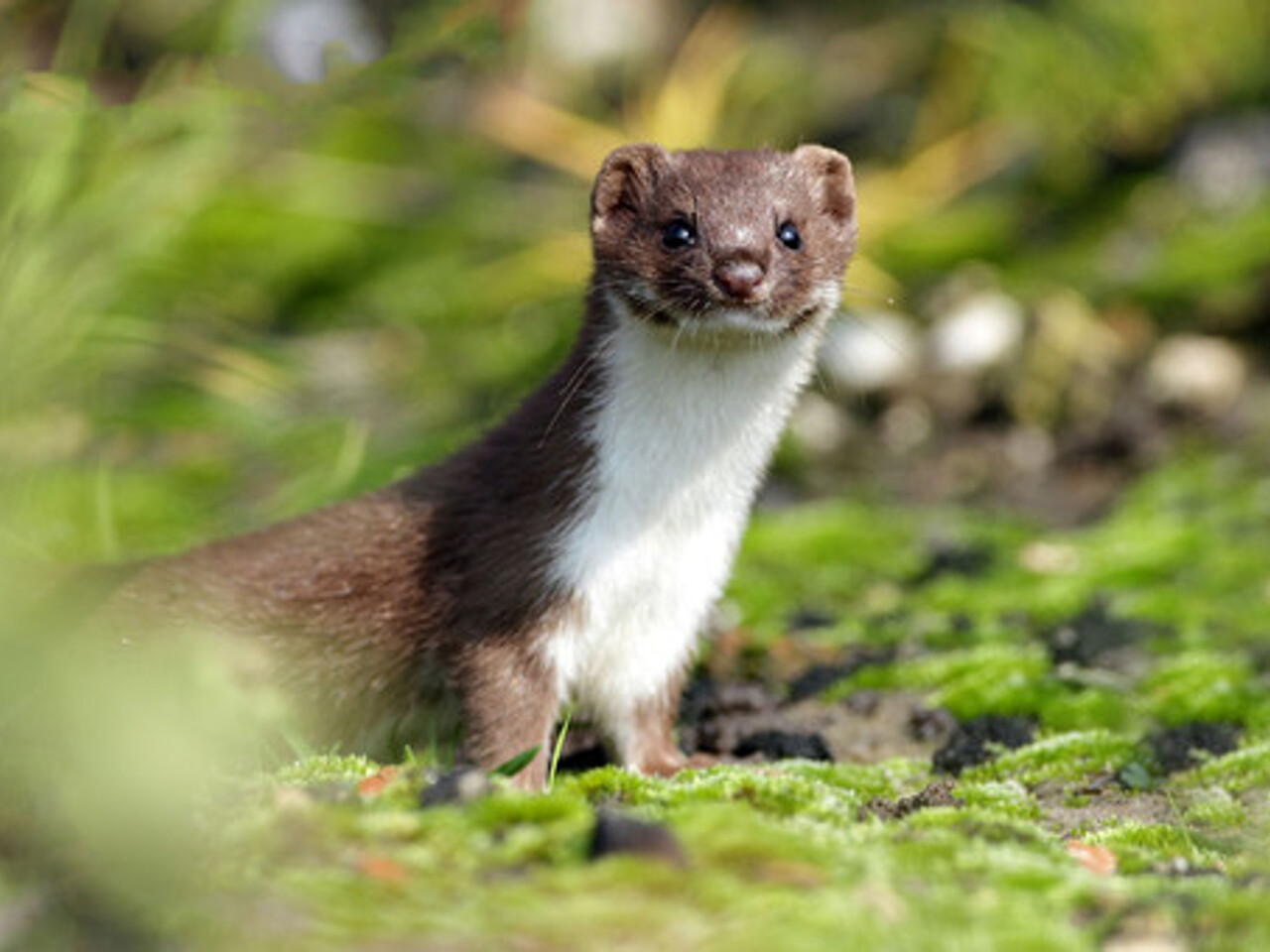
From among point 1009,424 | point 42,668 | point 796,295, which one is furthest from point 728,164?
point 1009,424

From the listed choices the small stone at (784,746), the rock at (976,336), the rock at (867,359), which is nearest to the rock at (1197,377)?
the rock at (976,336)

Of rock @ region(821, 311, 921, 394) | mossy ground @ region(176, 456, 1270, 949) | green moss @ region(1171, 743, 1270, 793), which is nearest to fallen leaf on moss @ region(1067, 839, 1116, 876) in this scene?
mossy ground @ region(176, 456, 1270, 949)

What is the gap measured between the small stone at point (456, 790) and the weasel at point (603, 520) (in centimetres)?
113

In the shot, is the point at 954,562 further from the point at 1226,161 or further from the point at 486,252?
the point at 486,252

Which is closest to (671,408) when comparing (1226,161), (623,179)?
(623,179)

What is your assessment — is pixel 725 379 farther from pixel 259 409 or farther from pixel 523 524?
pixel 259 409

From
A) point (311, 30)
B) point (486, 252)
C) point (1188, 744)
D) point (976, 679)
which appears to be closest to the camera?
point (1188, 744)

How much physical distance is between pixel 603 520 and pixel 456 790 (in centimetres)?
155

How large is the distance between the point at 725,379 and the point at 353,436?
8.68 ft

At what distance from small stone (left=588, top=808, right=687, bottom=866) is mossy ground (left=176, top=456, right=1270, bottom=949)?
0.04 m

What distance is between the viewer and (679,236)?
17.5ft

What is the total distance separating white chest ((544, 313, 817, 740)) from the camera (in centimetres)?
552

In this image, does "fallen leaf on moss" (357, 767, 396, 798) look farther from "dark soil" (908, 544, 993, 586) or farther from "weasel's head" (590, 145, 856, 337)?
"dark soil" (908, 544, 993, 586)

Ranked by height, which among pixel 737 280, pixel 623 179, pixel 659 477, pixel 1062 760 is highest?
pixel 623 179
